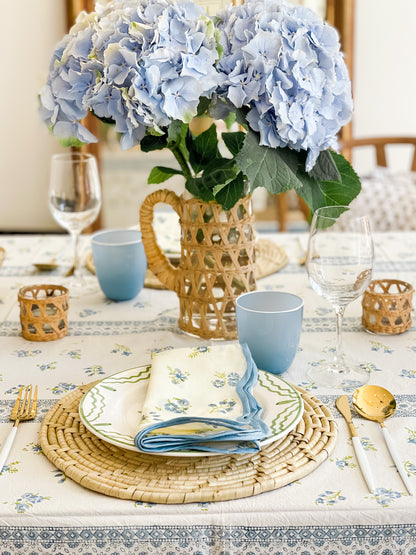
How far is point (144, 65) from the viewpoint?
37.2 inches

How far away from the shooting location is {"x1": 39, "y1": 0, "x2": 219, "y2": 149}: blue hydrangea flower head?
96cm

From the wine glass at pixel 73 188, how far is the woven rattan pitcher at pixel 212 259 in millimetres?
263

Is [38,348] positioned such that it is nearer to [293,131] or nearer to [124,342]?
[124,342]

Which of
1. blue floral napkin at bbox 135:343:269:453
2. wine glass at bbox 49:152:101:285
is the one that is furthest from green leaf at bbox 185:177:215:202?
wine glass at bbox 49:152:101:285

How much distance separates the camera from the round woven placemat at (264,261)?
148 centimetres

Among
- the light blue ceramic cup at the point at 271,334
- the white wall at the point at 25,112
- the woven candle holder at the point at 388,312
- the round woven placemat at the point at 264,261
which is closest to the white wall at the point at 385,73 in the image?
the white wall at the point at 25,112

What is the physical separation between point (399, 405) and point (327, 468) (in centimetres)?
19

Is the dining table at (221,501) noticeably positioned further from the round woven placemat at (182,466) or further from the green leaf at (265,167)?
the green leaf at (265,167)

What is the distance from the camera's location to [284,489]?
752 millimetres

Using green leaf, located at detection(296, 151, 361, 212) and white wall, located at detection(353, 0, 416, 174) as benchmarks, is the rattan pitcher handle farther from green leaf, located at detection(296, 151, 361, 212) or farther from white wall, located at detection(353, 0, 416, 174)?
white wall, located at detection(353, 0, 416, 174)

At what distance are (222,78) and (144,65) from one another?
0.37 feet

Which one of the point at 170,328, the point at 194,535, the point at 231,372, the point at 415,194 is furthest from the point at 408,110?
the point at 194,535

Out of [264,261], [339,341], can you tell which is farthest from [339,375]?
[264,261]

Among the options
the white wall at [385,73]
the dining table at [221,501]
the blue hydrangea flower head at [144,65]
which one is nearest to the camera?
the dining table at [221,501]
